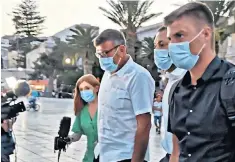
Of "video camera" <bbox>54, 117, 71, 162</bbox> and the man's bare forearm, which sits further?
"video camera" <bbox>54, 117, 71, 162</bbox>

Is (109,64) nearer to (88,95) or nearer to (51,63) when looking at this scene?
(88,95)

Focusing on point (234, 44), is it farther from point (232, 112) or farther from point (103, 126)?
point (232, 112)

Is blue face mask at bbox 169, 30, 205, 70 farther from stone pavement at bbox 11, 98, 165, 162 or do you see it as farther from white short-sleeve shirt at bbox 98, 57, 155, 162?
stone pavement at bbox 11, 98, 165, 162

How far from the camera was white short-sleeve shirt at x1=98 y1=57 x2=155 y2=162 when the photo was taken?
8.07ft

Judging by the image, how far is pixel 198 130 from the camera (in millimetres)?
1639

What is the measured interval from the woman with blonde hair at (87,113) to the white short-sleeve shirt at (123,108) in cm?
43

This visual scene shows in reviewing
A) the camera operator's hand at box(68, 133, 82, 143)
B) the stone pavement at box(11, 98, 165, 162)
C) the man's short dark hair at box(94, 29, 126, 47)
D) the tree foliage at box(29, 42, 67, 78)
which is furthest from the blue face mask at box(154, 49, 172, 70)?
the tree foliage at box(29, 42, 67, 78)

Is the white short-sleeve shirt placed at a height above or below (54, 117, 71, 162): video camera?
above

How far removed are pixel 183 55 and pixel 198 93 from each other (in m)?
0.21

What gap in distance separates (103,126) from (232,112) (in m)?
1.19

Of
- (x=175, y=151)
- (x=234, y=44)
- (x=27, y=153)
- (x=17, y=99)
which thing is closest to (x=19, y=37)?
(x=27, y=153)

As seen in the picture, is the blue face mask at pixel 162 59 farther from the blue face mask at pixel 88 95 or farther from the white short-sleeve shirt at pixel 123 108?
the blue face mask at pixel 88 95

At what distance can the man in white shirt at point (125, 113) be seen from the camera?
2396mm

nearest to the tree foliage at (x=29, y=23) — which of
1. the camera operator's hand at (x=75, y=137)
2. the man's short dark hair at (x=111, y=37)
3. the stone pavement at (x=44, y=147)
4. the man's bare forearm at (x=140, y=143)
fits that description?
the stone pavement at (x=44, y=147)
